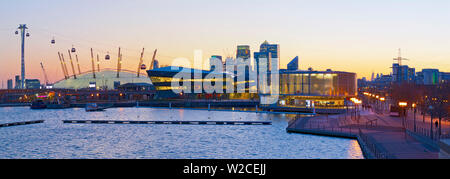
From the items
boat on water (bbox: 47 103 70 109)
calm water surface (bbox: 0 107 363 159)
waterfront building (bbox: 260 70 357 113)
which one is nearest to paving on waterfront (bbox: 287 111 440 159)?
calm water surface (bbox: 0 107 363 159)

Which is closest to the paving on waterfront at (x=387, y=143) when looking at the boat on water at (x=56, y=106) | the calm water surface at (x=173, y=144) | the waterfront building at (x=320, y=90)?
the calm water surface at (x=173, y=144)

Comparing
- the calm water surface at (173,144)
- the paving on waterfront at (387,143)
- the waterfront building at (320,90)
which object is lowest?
the calm water surface at (173,144)

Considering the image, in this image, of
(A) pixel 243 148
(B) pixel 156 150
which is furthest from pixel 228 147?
(B) pixel 156 150

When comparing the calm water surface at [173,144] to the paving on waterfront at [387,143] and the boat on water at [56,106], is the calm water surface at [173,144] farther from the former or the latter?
the boat on water at [56,106]

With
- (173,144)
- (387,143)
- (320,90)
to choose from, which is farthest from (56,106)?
(387,143)

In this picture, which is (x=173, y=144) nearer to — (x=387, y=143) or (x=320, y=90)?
(x=387, y=143)

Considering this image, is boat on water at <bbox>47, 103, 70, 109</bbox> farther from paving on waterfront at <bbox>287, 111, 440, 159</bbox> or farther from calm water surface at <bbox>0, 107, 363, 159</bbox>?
paving on waterfront at <bbox>287, 111, 440, 159</bbox>

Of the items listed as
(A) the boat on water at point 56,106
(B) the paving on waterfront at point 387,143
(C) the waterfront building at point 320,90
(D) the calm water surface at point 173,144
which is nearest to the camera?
(B) the paving on waterfront at point 387,143

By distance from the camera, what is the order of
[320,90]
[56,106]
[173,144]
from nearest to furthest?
1. [173,144]
2. [320,90]
3. [56,106]

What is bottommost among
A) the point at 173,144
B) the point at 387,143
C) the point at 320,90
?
the point at 173,144

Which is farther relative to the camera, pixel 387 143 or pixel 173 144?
pixel 173 144

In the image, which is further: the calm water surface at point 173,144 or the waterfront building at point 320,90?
the waterfront building at point 320,90

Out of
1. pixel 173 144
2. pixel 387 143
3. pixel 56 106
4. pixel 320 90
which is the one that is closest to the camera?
pixel 387 143

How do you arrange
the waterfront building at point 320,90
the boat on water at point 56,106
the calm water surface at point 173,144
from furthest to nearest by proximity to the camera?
1. the boat on water at point 56,106
2. the waterfront building at point 320,90
3. the calm water surface at point 173,144
